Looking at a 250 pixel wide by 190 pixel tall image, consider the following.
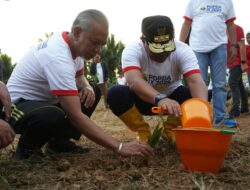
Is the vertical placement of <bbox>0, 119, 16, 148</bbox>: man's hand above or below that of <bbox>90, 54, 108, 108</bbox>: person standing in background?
above

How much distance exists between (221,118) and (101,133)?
A: 2.21m

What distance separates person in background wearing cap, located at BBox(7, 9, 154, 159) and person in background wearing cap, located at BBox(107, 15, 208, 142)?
0.97ft

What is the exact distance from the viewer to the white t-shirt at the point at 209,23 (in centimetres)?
412

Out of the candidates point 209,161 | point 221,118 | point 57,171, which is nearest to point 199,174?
point 209,161

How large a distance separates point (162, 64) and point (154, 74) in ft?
0.34

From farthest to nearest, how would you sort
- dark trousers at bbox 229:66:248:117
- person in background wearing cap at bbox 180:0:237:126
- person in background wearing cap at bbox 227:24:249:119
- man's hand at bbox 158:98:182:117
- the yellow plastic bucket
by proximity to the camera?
dark trousers at bbox 229:66:248:117, person in background wearing cap at bbox 227:24:249:119, person in background wearing cap at bbox 180:0:237:126, man's hand at bbox 158:98:182:117, the yellow plastic bucket

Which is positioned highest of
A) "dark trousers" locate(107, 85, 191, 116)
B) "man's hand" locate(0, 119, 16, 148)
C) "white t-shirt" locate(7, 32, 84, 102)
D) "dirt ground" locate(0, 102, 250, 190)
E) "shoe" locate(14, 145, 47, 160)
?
"white t-shirt" locate(7, 32, 84, 102)

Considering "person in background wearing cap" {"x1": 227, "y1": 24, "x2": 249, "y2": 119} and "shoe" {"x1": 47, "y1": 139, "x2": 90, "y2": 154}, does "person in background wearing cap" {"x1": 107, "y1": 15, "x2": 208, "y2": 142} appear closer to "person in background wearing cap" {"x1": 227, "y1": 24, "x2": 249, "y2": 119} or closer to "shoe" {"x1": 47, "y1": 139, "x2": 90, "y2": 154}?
"shoe" {"x1": 47, "y1": 139, "x2": 90, "y2": 154}

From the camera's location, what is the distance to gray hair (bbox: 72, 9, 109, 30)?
2.26 meters

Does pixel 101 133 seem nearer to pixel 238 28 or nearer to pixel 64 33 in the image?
pixel 64 33

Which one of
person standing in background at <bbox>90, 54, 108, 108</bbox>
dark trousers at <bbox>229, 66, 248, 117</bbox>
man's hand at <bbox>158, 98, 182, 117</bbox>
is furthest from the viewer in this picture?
person standing in background at <bbox>90, 54, 108, 108</bbox>

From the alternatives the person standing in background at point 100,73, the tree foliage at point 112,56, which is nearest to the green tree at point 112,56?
the tree foliage at point 112,56

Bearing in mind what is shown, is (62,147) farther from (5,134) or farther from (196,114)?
(196,114)

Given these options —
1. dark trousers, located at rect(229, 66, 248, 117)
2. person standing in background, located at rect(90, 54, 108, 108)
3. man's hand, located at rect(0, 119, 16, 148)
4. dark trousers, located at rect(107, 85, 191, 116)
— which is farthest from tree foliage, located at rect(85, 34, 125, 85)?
man's hand, located at rect(0, 119, 16, 148)
